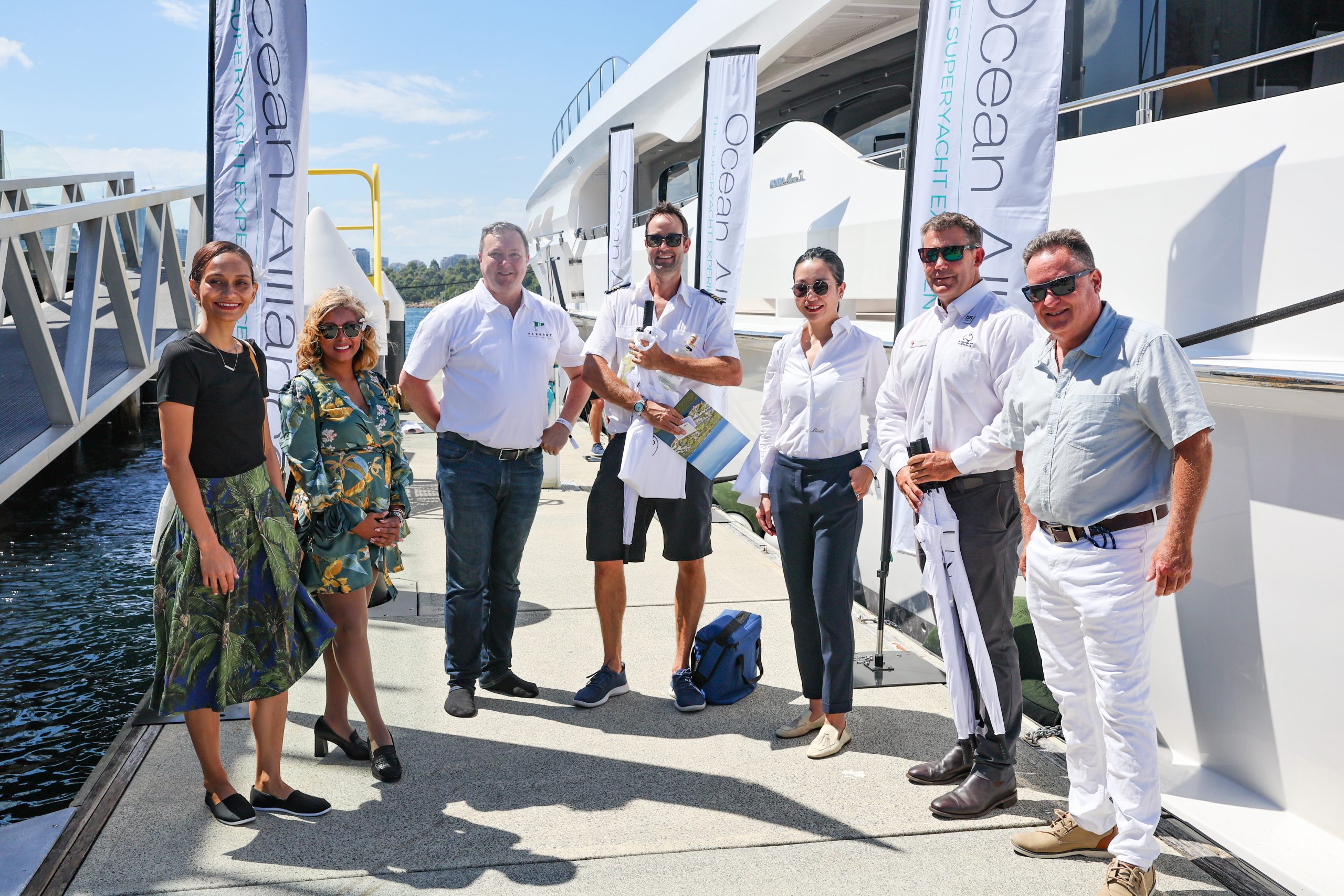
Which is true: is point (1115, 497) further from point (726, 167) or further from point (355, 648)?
point (726, 167)

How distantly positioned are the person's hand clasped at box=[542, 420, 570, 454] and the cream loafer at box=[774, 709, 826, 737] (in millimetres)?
1642

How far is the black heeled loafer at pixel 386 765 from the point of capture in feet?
12.4

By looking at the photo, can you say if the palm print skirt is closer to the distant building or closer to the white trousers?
the white trousers

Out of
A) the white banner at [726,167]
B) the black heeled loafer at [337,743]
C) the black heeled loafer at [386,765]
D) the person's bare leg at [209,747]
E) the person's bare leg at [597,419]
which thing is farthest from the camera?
the white banner at [726,167]

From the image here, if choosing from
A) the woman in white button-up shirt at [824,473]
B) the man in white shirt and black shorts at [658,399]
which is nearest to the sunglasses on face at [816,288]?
the woman in white button-up shirt at [824,473]

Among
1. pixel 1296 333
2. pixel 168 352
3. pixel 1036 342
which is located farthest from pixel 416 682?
pixel 1296 333

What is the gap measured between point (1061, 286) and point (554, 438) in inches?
98.2

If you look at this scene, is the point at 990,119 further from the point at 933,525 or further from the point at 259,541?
the point at 259,541

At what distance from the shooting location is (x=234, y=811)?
134 inches

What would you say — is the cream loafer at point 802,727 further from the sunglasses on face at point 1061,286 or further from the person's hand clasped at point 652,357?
the sunglasses on face at point 1061,286

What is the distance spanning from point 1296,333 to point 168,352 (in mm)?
3918

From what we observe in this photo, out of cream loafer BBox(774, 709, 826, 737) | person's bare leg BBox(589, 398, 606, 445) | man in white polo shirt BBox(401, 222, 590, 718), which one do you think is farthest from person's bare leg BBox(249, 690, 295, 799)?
person's bare leg BBox(589, 398, 606, 445)

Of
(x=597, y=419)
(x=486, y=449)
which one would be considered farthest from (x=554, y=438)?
(x=597, y=419)

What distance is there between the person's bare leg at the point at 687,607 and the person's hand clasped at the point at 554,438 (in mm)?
815
